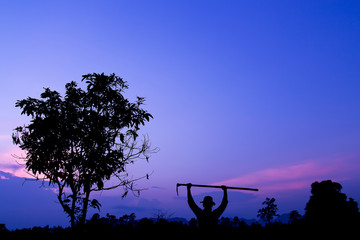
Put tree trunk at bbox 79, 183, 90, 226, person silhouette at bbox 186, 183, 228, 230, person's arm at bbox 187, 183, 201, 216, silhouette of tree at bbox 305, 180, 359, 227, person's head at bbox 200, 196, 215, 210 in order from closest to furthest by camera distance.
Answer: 1. person silhouette at bbox 186, 183, 228, 230
2. person's head at bbox 200, 196, 215, 210
3. person's arm at bbox 187, 183, 201, 216
4. tree trunk at bbox 79, 183, 90, 226
5. silhouette of tree at bbox 305, 180, 359, 227

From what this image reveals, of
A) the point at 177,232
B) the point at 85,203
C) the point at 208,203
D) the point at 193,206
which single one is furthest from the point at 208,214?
the point at 85,203

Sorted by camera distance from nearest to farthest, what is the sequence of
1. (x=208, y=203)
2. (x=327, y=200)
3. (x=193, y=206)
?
(x=208, y=203) < (x=193, y=206) < (x=327, y=200)

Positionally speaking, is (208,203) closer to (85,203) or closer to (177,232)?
(177,232)

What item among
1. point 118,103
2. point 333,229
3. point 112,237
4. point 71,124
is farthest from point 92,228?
point 333,229

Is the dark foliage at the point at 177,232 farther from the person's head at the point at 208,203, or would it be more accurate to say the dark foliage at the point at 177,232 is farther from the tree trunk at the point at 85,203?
the person's head at the point at 208,203

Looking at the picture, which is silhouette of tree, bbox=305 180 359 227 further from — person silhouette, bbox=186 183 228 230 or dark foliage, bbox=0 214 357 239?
person silhouette, bbox=186 183 228 230

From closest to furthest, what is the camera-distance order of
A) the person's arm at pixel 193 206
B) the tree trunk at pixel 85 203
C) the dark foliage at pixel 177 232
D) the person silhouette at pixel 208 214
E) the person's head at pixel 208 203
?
the person silhouette at pixel 208 214, the person's head at pixel 208 203, the person's arm at pixel 193 206, the dark foliage at pixel 177 232, the tree trunk at pixel 85 203

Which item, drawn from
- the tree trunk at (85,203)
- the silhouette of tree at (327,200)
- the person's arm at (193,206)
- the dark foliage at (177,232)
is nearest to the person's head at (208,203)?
the person's arm at (193,206)

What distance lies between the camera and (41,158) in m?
10.7

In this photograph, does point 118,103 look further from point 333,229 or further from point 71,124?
point 333,229

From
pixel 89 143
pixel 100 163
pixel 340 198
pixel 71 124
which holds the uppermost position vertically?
pixel 71 124

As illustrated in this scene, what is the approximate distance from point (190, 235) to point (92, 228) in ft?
14.4

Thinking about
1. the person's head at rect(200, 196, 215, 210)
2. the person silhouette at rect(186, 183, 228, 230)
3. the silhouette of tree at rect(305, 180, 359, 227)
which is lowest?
the silhouette of tree at rect(305, 180, 359, 227)

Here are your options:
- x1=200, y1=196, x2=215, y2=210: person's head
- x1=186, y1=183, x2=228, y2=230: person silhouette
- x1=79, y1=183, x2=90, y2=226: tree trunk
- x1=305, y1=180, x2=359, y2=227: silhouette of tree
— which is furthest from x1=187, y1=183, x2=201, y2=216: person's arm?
x1=305, y1=180, x2=359, y2=227: silhouette of tree
